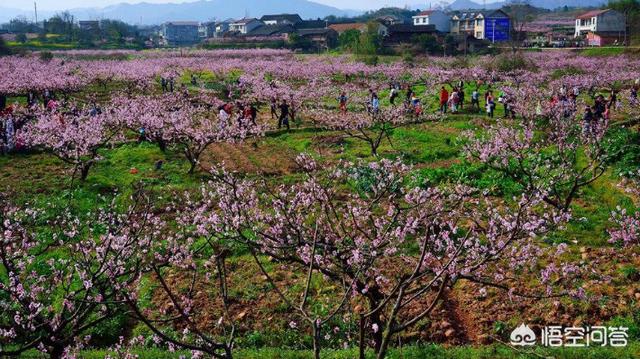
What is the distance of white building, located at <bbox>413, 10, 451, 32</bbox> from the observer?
118m

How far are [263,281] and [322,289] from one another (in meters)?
1.56

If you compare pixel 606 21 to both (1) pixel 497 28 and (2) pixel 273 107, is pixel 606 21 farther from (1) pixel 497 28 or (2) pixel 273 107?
(2) pixel 273 107

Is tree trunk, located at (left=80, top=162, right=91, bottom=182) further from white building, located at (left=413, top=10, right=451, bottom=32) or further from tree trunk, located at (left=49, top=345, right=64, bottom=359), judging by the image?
white building, located at (left=413, top=10, right=451, bottom=32)

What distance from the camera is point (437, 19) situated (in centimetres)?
11956

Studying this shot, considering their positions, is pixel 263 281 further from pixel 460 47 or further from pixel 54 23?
pixel 54 23

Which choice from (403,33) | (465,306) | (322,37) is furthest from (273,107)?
(322,37)

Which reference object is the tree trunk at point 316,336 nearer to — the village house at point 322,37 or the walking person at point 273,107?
the walking person at point 273,107

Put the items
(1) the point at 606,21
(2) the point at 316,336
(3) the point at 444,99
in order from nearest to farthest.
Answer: (2) the point at 316,336
(3) the point at 444,99
(1) the point at 606,21

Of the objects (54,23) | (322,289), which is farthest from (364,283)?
(54,23)

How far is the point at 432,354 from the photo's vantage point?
31.9 ft

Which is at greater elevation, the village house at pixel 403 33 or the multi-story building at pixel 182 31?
the multi-story building at pixel 182 31

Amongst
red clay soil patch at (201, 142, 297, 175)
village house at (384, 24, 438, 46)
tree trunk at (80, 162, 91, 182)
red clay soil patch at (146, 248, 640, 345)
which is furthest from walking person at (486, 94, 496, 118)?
village house at (384, 24, 438, 46)

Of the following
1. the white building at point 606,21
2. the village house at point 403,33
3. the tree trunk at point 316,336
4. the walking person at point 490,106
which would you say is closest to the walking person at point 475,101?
the walking person at point 490,106

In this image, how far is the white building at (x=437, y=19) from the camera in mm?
118125
